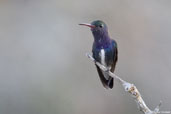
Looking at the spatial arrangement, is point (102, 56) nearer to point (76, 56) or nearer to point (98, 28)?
point (98, 28)

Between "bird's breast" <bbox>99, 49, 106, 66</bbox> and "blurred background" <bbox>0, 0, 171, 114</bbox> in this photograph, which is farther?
"blurred background" <bbox>0, 0, 171, 114</bbox>

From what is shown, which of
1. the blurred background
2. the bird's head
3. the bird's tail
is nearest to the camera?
the bird's head

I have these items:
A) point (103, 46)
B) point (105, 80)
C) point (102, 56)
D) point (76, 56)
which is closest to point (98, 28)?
point (103, 46)

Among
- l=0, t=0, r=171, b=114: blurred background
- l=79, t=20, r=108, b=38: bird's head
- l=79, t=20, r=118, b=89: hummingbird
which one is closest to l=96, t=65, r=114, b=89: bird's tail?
l=79, t=20, r=118, b=89: hummingbird

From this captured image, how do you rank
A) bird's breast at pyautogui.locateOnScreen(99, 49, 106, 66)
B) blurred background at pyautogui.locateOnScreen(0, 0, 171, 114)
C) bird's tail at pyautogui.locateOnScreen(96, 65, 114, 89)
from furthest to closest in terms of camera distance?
blurred background at pyautogui.locateOnScreen(0, 0, 171, 114) < bird's tail at pyautogui.locateOnScreen(96, 65, 114, 89) < bird's breast at pyautogui.locateOnScreen(99, 49, 106, 66)

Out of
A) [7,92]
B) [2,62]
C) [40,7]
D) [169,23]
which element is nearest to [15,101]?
[7,92]

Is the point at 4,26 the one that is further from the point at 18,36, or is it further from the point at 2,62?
the point at 2,62

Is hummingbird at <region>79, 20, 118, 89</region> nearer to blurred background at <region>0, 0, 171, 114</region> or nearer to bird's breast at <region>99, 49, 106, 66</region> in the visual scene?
bird's breast at <region>99, 49, 106, 66</region>

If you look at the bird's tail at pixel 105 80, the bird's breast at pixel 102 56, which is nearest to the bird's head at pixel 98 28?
the bird's breast at pixel 102 56
